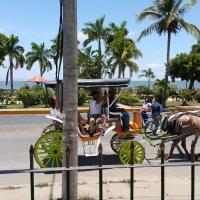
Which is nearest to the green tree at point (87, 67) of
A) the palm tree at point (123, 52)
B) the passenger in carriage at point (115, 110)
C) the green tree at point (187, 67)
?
the palm tree at point (123, 52)

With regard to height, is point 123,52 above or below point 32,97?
above

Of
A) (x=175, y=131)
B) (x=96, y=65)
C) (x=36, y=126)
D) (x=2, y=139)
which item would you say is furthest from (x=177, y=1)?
(x=175, y=131)

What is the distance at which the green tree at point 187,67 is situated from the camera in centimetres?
6525

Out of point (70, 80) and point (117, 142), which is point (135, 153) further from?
point (70, 80)

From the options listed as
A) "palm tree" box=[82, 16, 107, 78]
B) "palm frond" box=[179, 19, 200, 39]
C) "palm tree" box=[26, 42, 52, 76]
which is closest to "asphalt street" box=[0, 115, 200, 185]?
"palm frond" box=[179, 19, 200, 39]

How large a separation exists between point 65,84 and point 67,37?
0.72 meters

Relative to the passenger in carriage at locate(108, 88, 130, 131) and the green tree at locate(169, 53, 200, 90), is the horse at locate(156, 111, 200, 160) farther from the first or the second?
the green tree at locate(169, 53, 200, 90)

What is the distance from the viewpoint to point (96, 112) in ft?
40.6

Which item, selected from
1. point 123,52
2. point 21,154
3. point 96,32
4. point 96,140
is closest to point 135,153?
point 96,140

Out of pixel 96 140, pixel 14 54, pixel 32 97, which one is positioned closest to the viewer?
pixel 96 140

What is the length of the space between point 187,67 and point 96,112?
54.2 metres

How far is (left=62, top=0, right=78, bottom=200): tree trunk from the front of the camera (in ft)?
23.5

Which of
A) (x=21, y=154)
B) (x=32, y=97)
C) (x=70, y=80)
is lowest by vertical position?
(x=21, y=154)

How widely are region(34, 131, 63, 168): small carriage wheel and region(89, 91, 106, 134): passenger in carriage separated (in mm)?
999
